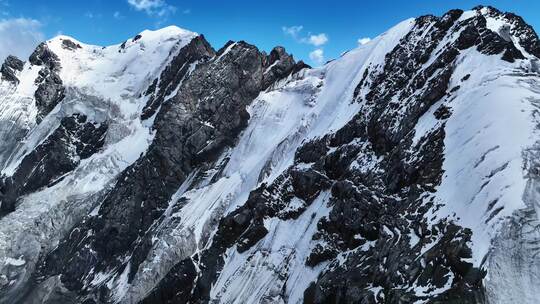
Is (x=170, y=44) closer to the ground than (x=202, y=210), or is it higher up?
higher up

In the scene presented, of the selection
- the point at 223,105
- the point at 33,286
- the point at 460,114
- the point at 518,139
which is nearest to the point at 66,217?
the point at 33,286

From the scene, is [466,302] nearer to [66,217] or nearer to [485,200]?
[485,200]

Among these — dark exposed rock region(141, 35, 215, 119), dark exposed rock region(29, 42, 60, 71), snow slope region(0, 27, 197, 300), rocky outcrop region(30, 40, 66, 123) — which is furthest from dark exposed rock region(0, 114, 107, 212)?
dark exposed rock region(29, 42, 60, 71)

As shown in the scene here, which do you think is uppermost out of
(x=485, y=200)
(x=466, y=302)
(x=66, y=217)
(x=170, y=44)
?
(x=170, y=44)

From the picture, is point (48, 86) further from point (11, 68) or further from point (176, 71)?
point (176, 71)

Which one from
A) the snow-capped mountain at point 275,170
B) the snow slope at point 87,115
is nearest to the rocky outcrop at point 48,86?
→ the snow-capped mountain at point 275,170

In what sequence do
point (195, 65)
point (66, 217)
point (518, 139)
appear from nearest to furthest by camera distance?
point (518, 139) → point (66, 217) → point (195, 65)

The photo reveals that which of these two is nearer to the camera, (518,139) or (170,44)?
(518,139)
